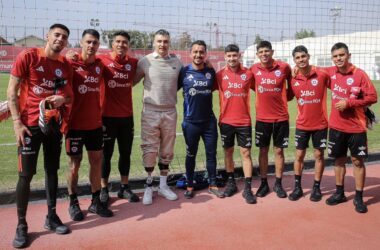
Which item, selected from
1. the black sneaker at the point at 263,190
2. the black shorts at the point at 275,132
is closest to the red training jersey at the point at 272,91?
the black shorts at the point at 275,132

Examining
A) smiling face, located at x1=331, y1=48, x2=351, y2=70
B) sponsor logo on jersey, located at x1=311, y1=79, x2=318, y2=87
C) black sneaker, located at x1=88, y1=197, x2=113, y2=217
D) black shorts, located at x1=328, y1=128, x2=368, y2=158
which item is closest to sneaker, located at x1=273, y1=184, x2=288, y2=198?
black shorts, located at x1=328, y1=128, x2=368, y2=158

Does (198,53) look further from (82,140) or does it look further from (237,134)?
(82,140)

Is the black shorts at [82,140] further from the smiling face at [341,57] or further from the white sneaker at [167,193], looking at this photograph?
the smiling face at [341,57]

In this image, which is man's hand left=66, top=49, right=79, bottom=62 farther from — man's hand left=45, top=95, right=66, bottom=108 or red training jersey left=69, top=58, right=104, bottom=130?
man's hand left=45, top=95, right=66, bottom=108

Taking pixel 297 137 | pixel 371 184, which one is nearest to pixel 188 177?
pixel 297 137

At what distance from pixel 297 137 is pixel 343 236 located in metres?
1.58

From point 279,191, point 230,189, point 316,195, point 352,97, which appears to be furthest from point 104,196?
point 352,97

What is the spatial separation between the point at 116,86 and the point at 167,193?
64.8 inches

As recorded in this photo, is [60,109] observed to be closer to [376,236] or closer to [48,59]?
[48,59]

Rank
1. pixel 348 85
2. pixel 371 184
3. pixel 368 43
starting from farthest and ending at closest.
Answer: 1. pixel 368 43
2. pixel 371 184
3. pixel 348 85

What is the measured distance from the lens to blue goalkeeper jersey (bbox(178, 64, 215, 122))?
498 cm

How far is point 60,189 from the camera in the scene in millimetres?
5059

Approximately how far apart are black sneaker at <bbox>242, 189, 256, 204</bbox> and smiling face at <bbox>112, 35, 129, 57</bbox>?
8.26ft

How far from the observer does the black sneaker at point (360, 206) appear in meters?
4.47
